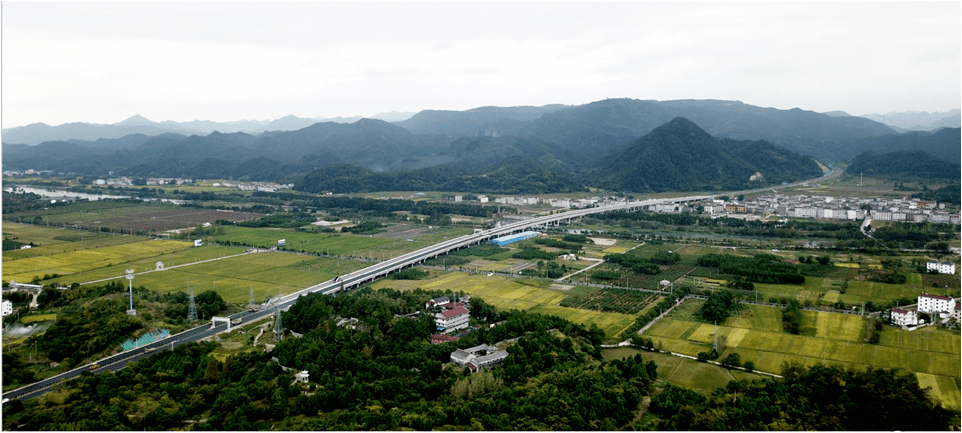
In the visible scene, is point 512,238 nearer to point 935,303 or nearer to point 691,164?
point 935,303

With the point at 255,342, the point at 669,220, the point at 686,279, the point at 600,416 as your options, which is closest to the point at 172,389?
the point at 255,342

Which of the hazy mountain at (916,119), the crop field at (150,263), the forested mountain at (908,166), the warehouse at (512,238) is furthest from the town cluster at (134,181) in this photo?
the hazy mountain at (916,119)

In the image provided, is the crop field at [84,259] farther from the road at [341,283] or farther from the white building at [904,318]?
the white building at [904,318]

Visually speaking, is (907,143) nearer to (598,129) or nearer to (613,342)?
(598,129)

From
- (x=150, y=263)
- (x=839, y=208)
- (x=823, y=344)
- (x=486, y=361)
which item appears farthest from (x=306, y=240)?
(x=839, y=208)

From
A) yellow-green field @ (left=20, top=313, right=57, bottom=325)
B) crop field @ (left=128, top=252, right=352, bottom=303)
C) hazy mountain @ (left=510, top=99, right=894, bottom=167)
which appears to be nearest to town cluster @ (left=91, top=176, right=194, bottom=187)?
crop field @ (left=128, top=252, right=352, bottom=303)
